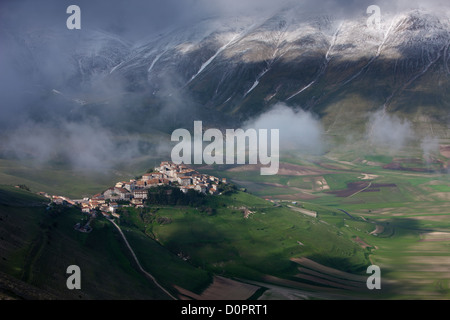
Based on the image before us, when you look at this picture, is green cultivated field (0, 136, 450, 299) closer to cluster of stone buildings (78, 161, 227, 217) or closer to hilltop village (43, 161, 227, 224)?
hilltop village (43, 161, 227, 224)

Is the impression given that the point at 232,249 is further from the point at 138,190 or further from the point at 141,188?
the point at 141,188

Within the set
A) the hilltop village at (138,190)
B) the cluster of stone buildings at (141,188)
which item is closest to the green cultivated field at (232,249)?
the hilltop village at (138,190)

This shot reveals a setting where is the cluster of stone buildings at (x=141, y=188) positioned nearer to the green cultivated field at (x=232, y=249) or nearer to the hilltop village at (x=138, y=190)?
the hilltop village at (x=138, y=190)

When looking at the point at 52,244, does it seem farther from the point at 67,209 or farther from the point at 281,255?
the point at 281,255

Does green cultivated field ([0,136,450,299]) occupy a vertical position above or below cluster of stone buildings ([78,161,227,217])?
below

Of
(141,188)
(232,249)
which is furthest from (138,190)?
(232,249)

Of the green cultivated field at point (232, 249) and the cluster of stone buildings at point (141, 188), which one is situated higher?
the cluster of stone buildings at point (141, 188)

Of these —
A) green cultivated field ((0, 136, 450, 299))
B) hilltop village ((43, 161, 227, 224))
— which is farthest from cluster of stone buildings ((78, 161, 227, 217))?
green cultivated field ((0, 136, 450, 299))

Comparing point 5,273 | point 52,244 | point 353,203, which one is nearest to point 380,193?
point 353,203
